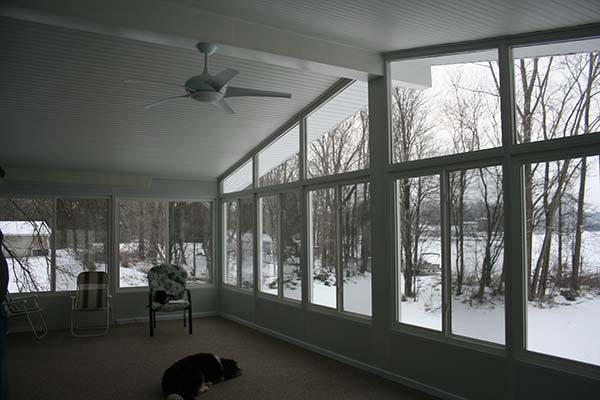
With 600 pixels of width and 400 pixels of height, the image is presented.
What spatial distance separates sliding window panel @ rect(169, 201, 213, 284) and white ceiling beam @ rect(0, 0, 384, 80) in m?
4.76

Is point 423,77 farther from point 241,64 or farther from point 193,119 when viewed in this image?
point 193,119

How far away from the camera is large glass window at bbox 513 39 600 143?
3387 millimetres

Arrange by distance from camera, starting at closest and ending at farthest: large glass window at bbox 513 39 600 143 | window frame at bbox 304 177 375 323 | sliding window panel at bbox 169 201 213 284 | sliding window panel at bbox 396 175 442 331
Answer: large glass window at bbox 513 39 600 143 → sliding window panel at bbox 396 175 442 331 → window frame at bbox 304 177 375 323 → sliding window panel at bbox 169 201 213 284

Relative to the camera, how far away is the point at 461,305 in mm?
4164

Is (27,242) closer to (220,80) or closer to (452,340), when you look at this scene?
(220,80)

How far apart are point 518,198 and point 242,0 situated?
2612mm

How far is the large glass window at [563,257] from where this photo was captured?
329cm

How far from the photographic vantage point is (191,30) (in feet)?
12.4

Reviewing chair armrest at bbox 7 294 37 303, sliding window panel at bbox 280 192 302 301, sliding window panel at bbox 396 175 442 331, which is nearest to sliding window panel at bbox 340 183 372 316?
sliding window panel at bbox 396 175 442 331

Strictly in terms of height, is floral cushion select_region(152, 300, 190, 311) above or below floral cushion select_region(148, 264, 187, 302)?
below

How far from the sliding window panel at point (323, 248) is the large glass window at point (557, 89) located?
8.23ft

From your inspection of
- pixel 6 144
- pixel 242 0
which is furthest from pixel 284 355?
pixel 6 144

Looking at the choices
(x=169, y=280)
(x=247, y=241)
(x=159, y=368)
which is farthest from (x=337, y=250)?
(x=169, y=280)

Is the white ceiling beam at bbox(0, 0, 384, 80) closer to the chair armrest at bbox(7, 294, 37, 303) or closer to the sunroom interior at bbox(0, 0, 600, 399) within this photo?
the sunroom interior at bbox(0, 0, 600, 399)
